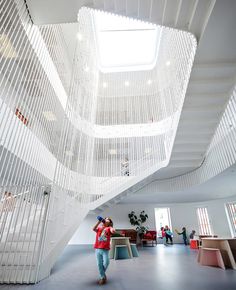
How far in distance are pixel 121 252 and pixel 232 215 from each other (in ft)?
33.4

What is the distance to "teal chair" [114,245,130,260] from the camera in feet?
21.3

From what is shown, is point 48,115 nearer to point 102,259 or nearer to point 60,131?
point 60,131

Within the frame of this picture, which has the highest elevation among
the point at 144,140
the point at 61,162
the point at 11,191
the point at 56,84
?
the point at 56,84

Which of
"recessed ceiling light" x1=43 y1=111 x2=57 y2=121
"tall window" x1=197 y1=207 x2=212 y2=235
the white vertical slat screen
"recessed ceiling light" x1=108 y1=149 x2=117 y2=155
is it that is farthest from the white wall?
"recessed ceiling light" x1=43 y1=111 x2=57 y2=121

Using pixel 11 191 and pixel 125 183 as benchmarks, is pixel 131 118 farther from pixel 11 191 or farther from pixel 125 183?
pixel 11 191

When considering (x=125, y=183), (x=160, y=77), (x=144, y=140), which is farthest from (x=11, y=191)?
(x=160, y=77)

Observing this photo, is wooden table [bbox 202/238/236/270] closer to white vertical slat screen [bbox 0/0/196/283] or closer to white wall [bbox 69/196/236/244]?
white vertical slat screen [bbox 0/0/196/283]

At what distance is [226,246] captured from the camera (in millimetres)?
5145

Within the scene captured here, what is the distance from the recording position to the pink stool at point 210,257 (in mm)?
5008

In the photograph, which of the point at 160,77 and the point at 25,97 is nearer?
the point at 25,97

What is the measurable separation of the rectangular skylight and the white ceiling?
535cm

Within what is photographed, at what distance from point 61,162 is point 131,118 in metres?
6.97

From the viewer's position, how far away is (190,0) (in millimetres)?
3404

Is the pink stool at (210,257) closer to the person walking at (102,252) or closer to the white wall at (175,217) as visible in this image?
the person walking at (102,252)
